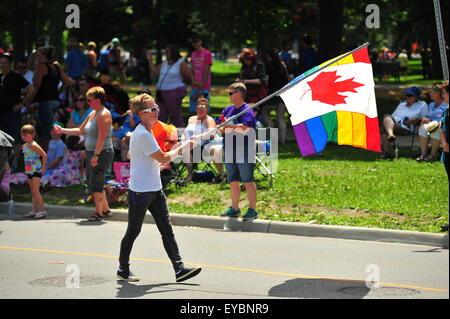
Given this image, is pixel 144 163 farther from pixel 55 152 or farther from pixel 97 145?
pixel 55 152

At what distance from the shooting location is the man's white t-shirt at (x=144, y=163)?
897 centimetres

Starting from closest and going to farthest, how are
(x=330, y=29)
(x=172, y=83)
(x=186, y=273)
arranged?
(x=186, y=273), (x=172, y=83), (x=330, y=29)

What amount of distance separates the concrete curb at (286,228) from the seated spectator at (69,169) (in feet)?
4.58

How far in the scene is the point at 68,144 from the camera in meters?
16.2

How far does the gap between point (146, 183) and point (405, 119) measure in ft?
30.6

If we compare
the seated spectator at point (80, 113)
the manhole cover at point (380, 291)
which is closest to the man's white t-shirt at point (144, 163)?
the manhole cover at point (380, 291)

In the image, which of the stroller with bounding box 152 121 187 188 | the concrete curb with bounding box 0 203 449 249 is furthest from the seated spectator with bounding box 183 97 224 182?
the concrete curb with bounding box 0 203 449 249

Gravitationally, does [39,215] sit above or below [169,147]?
below

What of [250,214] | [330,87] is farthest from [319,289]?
[250,214]

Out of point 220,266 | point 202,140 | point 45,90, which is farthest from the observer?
point 45,90

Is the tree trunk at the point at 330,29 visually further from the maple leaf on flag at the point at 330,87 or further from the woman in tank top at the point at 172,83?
the maple leaf on flag at the point at 330,87

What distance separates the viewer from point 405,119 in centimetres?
1728

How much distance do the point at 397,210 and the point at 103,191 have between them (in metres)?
4.32

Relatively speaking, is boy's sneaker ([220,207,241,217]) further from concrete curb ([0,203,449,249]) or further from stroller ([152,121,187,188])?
stroller ([152,121,187,188])
